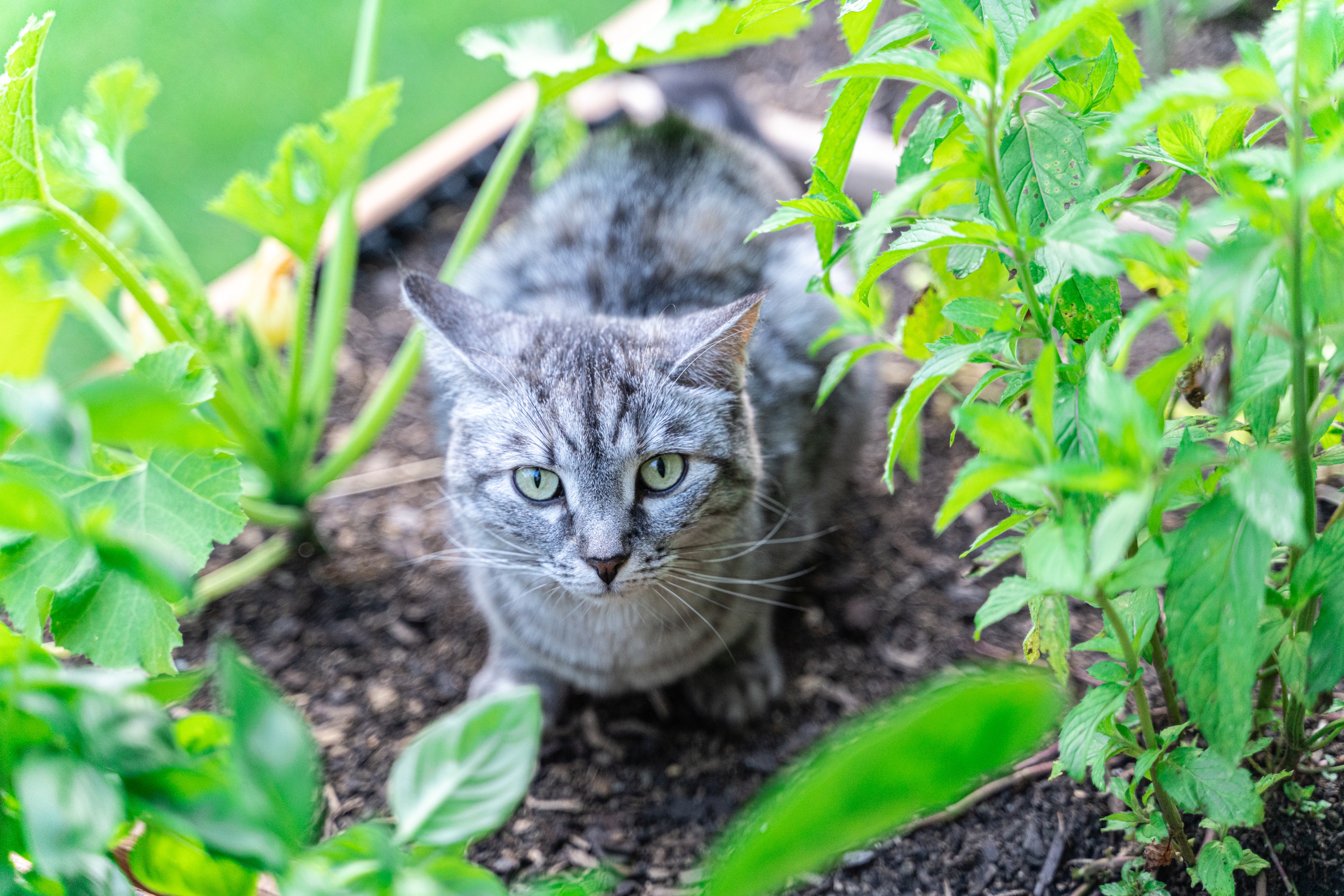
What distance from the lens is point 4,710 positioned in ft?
2.70

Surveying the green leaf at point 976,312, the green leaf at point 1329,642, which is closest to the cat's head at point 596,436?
the green leaf at point 976,312

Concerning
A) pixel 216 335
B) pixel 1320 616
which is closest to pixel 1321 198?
pixel 1320 616

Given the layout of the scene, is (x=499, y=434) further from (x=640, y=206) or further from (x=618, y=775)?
(x=640, y=206)

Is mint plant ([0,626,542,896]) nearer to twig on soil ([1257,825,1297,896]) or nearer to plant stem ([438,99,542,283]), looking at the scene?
twig on soil ([1257,825,1297,896])

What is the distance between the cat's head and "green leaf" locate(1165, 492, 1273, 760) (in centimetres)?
72

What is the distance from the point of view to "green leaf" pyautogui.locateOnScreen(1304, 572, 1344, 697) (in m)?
0.95

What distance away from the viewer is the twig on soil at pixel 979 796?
1570 millimetres

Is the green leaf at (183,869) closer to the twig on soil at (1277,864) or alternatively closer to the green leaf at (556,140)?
the twig on soil at (1277,864)

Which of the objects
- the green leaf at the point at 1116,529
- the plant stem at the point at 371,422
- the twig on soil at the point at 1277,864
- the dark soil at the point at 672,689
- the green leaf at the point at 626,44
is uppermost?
the green leaf at the point at 626,44

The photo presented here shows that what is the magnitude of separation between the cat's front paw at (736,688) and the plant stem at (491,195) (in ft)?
3.29

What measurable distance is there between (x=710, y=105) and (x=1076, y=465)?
2.33 metres

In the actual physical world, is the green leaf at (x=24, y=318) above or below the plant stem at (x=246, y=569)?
above

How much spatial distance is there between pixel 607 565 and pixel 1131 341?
0.80m

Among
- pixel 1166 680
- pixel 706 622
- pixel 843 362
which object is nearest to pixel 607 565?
pixel 706 622
